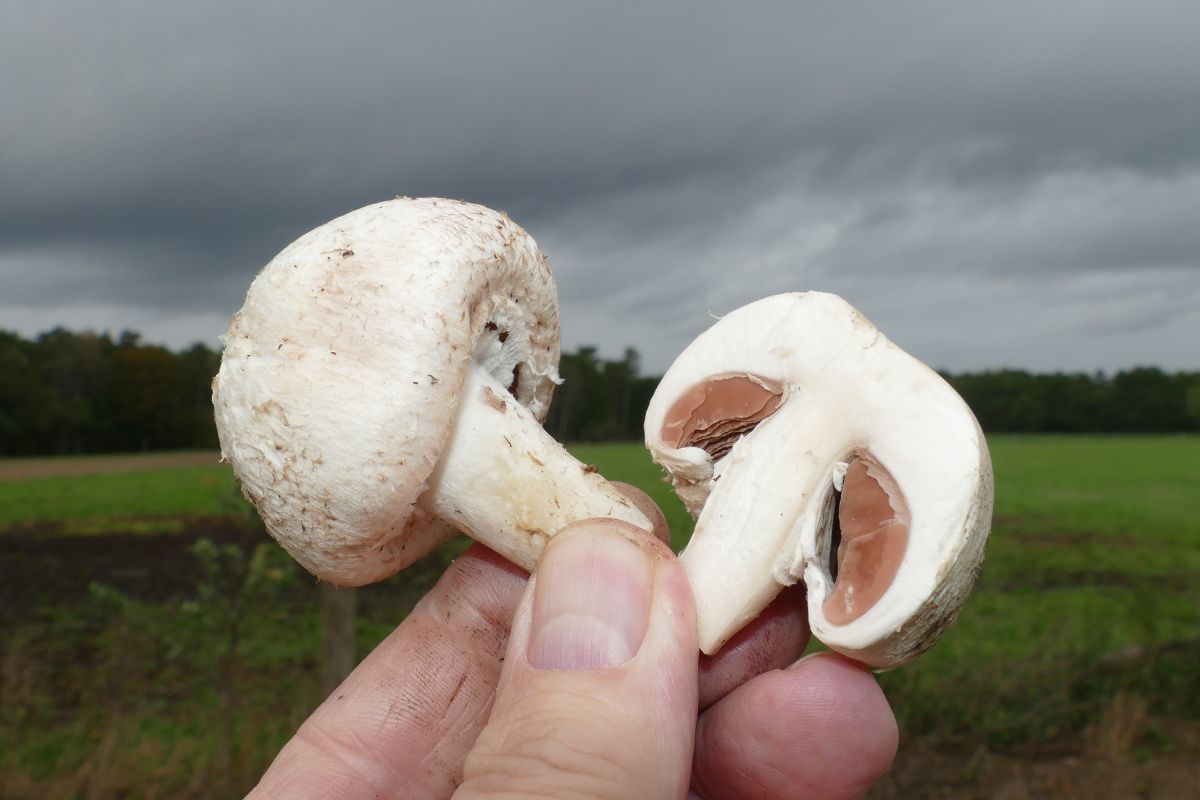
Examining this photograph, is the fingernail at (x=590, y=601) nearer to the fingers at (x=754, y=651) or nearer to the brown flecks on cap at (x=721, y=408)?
the brown flecks on cap at (x=721, y=408)

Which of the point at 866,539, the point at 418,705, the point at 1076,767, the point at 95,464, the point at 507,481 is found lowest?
the point at 1076,767

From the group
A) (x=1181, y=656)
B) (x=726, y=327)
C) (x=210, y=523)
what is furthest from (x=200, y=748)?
(x=210, y=523)

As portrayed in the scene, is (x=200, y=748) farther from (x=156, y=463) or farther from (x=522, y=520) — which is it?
(x=156, y=463)

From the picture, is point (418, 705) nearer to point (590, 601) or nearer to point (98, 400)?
point (590, 601)

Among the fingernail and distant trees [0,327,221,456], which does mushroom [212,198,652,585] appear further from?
distant trees [0,327,221,456]

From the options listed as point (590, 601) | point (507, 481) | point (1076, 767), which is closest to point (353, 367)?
point (507, 481)

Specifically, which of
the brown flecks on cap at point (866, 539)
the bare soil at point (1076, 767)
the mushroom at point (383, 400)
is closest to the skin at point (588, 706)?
the mushroom at point (383, 400)

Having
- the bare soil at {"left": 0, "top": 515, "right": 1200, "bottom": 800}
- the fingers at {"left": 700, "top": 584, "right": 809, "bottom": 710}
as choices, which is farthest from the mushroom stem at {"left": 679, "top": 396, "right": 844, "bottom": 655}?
the bare soil at {"left": 0, "top": 515, "right": 1200, "bottom": 800}
